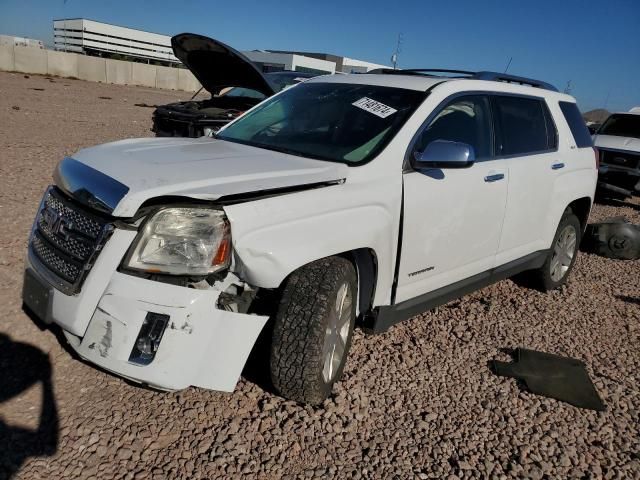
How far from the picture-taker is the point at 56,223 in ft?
8.18

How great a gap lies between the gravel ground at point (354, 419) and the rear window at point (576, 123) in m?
1.90

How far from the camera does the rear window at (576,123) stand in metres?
4.68

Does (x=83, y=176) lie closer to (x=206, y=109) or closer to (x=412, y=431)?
(x=412, y=431)

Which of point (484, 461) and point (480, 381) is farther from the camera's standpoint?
point (480, 381)

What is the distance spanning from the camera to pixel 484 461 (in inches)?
101

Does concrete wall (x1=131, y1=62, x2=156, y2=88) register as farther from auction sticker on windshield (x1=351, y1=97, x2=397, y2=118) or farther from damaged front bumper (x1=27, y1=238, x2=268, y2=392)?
damaged front bumper (x1=27, y1=238, x2=268, y2=392)

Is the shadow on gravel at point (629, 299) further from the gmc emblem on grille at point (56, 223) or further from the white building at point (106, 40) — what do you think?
the white building at point (106, 40)

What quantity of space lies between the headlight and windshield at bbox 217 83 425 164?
99 centimetres

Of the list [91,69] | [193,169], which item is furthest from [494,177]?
[91,69]

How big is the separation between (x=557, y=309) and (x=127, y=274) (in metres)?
3.85

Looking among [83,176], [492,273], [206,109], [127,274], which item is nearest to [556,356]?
[492,273]

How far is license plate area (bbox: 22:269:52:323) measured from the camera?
2316mm

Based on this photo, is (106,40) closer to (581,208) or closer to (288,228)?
(581,208)

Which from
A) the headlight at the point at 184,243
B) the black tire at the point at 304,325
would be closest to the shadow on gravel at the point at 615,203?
the black tire at the point at 304,325
